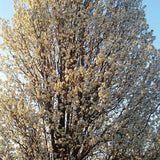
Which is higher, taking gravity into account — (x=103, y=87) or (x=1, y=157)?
(x=103, y=87)

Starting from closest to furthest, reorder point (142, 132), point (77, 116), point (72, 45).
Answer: point (142, 132) < point (77, 116) < point (72, 45)

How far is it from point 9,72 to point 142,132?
5622mm

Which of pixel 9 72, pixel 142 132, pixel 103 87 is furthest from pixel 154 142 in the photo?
pixel 9 72

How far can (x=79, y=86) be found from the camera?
8.02 meters

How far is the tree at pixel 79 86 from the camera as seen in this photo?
290 inches

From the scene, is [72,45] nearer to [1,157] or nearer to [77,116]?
[77,116]

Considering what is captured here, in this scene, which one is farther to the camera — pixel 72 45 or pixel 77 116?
pixel 72 45

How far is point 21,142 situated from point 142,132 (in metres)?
4.23

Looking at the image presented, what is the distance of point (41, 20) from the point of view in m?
9.02

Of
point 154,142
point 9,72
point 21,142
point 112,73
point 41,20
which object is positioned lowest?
point 154,142

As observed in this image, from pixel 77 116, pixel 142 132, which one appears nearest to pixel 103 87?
pixel 77 116

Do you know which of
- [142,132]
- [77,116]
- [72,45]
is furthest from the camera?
[72,45]

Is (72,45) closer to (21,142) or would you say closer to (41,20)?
(41,20)

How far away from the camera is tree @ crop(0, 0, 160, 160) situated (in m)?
7.38
